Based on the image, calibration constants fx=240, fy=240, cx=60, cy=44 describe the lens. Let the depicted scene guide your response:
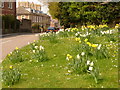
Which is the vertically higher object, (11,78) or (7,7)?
(7,7)

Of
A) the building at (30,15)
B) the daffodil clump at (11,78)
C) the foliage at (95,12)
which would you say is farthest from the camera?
the building at (30,15)

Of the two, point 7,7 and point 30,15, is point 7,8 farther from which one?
point 30,15

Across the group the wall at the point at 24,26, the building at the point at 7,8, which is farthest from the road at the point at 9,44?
the wall at the point at 24,26

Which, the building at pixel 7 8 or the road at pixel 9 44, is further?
the building at pixel 7 8

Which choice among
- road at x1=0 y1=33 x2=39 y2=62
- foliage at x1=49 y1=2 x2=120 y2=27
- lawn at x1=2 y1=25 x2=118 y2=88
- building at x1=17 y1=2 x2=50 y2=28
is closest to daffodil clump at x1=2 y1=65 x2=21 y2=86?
lawn at x1=2 y1=25 x2=118 y2=88

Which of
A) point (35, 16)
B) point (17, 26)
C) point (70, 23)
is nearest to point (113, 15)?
point (70, 23)

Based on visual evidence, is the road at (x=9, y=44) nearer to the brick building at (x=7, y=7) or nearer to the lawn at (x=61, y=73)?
the lawn at (x=61, y=73)

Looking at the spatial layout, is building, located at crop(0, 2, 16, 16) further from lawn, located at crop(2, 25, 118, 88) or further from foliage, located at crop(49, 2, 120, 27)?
lawn, located at crop(2, 25, 118, 88)

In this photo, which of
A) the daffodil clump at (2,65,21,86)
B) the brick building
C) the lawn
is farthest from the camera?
the brick building

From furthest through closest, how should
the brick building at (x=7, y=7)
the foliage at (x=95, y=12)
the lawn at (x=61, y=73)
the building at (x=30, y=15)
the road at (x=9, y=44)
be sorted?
the building at (x=30, y=15), the brick building at (x=7, y=7), the foliage at (x=95, y=12), the road at (x=9, y=44), the lawn at (x=61, y=73)

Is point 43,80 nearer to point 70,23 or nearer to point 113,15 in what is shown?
point 113,15

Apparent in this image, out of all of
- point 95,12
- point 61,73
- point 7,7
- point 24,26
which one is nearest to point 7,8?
point 7,7

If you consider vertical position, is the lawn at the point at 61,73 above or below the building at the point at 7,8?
below

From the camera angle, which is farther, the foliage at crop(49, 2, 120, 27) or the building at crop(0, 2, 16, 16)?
the building at crop(0, 2, 16, 16)
